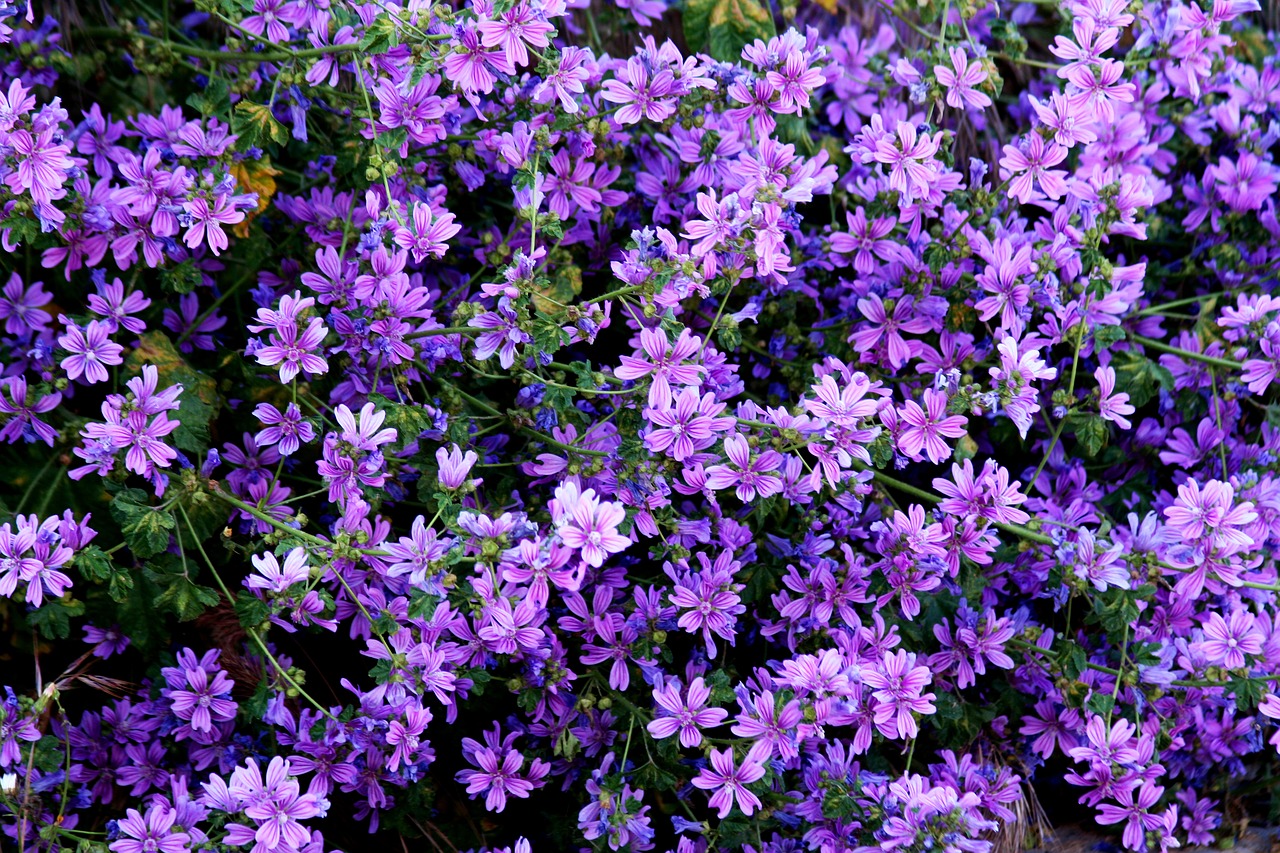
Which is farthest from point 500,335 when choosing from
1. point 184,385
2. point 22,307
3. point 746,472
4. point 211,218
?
point 22,307

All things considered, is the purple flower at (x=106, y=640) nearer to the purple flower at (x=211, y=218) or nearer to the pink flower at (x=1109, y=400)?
the purple flower at (x=211, y=218)

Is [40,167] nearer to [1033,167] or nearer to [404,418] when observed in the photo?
[404,418]

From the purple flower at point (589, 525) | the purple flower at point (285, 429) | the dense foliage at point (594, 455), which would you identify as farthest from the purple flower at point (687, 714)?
the purple flower at point (285, 429)

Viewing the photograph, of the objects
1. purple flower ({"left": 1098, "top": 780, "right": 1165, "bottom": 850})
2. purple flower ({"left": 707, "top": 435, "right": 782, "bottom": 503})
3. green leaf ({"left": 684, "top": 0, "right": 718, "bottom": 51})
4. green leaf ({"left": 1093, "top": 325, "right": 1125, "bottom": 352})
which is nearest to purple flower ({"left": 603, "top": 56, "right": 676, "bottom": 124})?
green leaf ({"left": 684, "top": 0, "right": 718, "bottom": 51})

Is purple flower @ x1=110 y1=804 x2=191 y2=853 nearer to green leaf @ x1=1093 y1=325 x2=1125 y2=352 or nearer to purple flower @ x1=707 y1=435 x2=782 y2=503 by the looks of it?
purple flower @ x1=707 y1=435 x2=782 y2=503

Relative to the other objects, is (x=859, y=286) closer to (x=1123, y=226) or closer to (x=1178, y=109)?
(x=1123, y=226)

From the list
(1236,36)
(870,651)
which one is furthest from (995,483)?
(1236,36)
